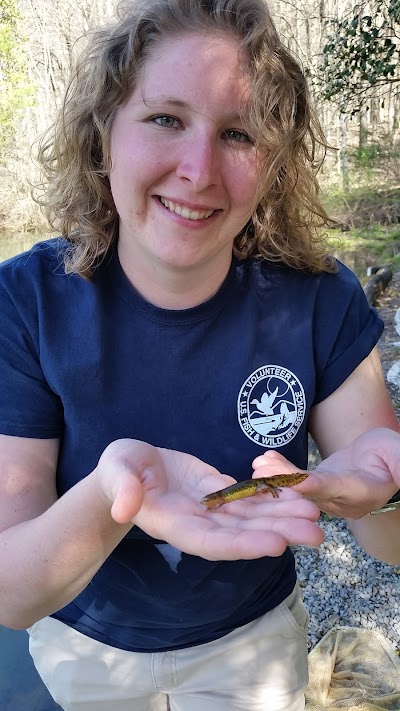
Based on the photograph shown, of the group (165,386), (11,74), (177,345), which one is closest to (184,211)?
(177,345)

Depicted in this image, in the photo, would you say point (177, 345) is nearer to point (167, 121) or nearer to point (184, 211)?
point (184, 211)

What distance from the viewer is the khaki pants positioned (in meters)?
1.79

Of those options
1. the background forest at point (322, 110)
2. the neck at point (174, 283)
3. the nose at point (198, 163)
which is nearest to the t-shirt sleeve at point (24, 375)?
the neck at point (174, 283)

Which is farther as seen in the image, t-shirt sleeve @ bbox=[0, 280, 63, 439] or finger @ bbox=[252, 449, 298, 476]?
t-shirt sleeve @ bbox=[0, 280, 63, 439]

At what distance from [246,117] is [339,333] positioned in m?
0.69

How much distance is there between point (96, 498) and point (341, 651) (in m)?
2.71

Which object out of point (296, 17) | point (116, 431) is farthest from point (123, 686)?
point (296, 17)

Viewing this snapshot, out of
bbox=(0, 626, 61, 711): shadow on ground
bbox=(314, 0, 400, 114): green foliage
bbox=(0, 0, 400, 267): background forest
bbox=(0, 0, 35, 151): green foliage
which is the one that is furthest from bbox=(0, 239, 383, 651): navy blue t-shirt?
bbox=(0, 0, 35, 151): green foliage

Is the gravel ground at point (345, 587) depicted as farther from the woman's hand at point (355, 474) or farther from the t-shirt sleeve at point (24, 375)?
the t-shirt sleeve at point (24, 375)

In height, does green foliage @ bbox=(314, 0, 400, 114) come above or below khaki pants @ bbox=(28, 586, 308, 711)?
above

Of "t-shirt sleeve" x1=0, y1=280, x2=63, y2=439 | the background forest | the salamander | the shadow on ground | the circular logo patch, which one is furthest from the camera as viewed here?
the background forest

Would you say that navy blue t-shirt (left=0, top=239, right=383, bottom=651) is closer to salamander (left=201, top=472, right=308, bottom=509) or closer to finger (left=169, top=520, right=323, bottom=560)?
salamander (left=201, top=472, right=308, bottom=509)

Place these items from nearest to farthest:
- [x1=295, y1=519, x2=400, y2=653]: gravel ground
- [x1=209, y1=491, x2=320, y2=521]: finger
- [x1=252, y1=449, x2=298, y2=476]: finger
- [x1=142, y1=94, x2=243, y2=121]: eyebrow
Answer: [x1=209, y1=491, x2=320, y2=521]: finger → [x1=252, y1=449, x2=298, y2=476]: finger → [x1=142, y1=94, x2=243, y2=121]: eyebrow → [x1=295, y1=519, x2=400, y2=653]: gravel ground

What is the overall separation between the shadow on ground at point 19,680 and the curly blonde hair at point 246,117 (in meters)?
2.38
